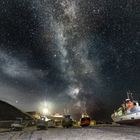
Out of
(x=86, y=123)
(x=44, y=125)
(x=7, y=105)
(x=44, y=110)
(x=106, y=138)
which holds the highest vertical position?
(x=44, y=110)

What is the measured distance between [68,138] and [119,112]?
5362 centimetres

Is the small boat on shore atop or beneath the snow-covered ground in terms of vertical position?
atop

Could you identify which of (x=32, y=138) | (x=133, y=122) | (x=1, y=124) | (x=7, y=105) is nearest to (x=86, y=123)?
(x=133, y=122)

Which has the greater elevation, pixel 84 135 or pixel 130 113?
pixel 130 113

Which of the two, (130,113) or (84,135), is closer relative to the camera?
(84,135)

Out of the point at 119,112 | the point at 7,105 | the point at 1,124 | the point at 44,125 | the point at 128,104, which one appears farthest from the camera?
the point at 119,112

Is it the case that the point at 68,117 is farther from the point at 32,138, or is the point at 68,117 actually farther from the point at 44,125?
the point at 32,138

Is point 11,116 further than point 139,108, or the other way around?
point 139,108

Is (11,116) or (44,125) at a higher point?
(11,116)

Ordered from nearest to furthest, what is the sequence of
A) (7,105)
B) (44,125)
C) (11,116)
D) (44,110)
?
1. (44,125)
2. (11,116)
3. (7,105)
4. (44,110)

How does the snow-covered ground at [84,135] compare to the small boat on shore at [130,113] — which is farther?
the small boat on shore at [130,113]

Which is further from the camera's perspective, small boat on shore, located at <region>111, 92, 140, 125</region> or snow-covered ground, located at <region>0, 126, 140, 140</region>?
small boat on shore, located at <region>111, 92, 140, 125</region>

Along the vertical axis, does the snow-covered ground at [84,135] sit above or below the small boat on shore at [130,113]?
below

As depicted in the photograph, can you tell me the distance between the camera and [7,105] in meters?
50.5
